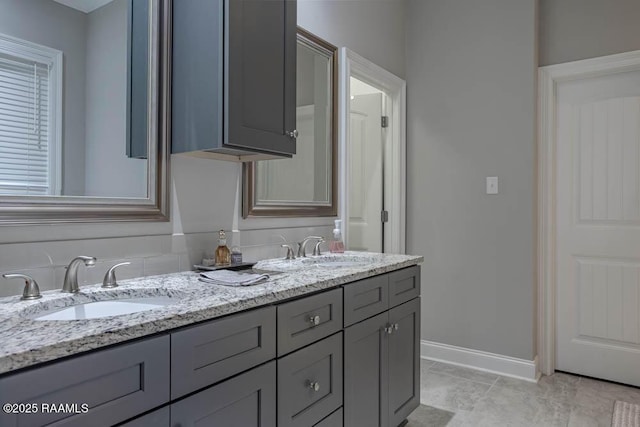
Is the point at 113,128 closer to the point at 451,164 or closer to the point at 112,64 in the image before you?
the point at 112,64

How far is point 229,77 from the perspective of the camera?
1.43 m

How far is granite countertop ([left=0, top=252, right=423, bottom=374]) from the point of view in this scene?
2.49 ft

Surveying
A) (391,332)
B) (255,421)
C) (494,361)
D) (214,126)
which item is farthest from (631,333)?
(214,126)

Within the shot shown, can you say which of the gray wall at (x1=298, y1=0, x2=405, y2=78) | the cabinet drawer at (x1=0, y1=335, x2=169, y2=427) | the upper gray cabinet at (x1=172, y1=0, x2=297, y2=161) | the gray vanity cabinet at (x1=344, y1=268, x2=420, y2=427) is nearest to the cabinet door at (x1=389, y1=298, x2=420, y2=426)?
the gray vanity cabinet at (x1=344, y1=268, x2=420, y2=427)

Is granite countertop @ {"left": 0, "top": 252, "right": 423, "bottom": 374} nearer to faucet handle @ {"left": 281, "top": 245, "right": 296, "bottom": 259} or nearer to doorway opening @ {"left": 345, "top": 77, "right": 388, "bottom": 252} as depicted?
faucet handle @ {"left": 281, "top": 245, "right": 296, "bottom": 259}

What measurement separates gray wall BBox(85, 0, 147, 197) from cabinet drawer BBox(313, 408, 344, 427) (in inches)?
39.3

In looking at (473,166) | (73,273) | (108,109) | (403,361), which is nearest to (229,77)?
(108,109)

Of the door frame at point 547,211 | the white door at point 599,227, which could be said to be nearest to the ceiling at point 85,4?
the door frame at point 547,211

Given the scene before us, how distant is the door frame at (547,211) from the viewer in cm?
279

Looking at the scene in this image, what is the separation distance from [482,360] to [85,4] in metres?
2.89

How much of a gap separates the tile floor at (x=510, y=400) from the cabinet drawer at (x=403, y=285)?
0.69m

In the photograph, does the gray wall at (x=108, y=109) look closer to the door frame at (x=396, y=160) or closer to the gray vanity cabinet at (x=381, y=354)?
the gray vanity cabinet at (x=381, y=354)

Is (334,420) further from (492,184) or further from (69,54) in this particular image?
(492,184)

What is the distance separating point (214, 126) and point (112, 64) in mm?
394
